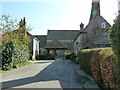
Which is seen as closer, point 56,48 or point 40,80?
point 40,80

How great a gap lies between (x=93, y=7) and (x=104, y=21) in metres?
5.62

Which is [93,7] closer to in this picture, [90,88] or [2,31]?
[2,31]

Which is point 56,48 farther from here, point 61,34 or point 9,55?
point 9,55

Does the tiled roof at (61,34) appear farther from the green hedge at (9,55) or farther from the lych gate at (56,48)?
the green hedge at (9,55)

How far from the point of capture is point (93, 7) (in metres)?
27.0

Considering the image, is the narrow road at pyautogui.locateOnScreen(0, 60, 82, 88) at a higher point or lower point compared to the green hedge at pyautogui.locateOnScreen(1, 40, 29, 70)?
lower

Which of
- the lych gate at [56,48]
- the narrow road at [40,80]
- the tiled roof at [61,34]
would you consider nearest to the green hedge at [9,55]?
the narrow road at [40,80]

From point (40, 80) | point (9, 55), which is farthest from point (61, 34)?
point (40, 80)

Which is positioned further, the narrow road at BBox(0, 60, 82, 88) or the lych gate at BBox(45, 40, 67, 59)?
the lych gate at BBox(45, 40, 67, 59)

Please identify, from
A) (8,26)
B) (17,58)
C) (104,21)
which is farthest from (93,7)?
(17,58)

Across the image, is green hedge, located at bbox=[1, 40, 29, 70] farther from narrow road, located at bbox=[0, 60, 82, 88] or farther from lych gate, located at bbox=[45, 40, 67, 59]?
lych gate, located at bbox=[45, 40, 67, 59]

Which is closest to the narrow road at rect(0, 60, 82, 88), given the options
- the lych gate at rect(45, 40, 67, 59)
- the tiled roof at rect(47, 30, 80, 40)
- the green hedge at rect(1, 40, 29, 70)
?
the green hedge at rect(1, 40, 29, 70)

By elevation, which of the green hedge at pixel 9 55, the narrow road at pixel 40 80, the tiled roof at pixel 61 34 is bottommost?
the narrow road at pixel 40 80

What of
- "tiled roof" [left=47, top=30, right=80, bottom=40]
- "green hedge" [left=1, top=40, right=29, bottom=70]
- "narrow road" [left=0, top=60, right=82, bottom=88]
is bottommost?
"narrow road" [left=0, top=60, right=82, bottom=88]
